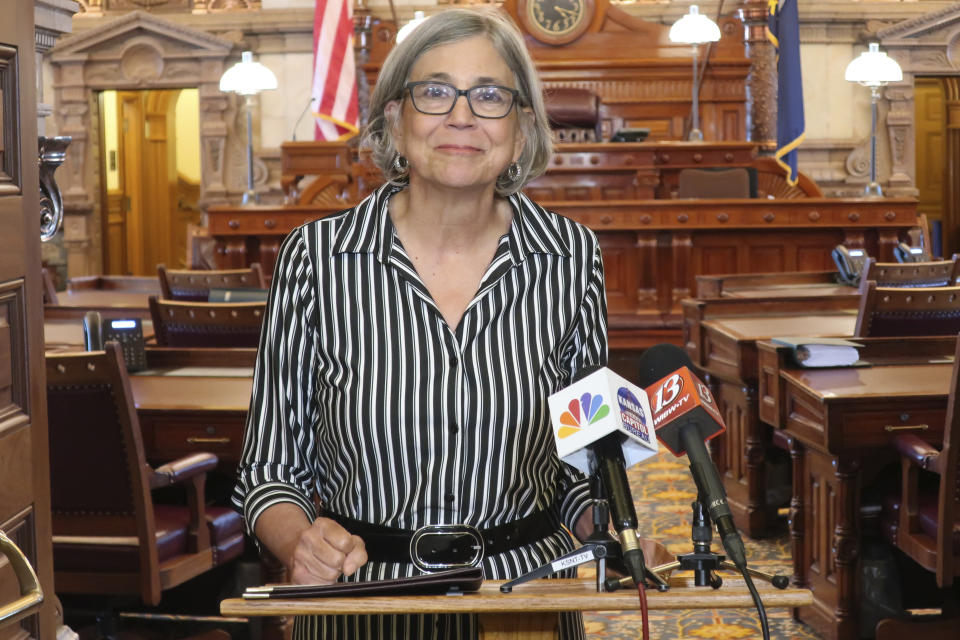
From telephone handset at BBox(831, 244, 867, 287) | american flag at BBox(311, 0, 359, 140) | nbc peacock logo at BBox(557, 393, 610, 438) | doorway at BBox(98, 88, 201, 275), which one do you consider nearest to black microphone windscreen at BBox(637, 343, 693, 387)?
nbc peacock logo at BBox(557, 393, 610, 438)

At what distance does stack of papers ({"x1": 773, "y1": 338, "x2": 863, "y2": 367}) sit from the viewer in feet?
13.0

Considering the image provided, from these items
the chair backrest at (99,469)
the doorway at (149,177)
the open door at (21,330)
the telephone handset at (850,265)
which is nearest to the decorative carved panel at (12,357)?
the open door at (21,330)

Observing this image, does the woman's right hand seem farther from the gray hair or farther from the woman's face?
the gray hair

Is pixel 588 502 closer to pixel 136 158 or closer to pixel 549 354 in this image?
pixel 549 354

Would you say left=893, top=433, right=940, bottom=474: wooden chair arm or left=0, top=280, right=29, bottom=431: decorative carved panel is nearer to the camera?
left=0, top=280, right=29, bottom=431: decorative carved panel

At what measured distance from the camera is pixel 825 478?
12.5ft

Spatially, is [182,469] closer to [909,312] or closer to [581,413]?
[581,413]

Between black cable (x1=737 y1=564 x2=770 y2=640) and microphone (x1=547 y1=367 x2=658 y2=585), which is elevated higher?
microphone (x1=547 y1=367 x2=658 y2=585)

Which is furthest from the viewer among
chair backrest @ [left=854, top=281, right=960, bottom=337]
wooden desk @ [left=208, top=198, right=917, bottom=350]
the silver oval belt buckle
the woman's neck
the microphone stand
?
wooden desk @ [left=208, top=198, right=917, bottom=350]

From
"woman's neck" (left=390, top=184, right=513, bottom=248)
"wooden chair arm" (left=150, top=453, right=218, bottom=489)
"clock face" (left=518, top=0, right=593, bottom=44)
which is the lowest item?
"wooden chair arm" (left=150, top=453, right=218, bottom=489)

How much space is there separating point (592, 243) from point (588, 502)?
37 cm

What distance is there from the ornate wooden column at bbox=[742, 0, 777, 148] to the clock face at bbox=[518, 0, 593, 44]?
1.75m

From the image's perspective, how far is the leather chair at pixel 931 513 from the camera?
3.17 meters

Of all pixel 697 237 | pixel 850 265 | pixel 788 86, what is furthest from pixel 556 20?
pixel 850 265
